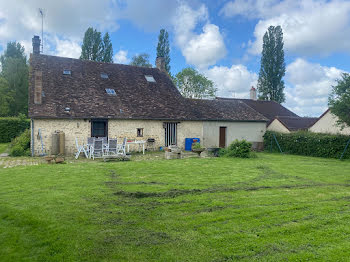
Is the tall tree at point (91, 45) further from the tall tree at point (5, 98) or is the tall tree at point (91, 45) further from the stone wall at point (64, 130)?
the stone wall at point (64, 130)

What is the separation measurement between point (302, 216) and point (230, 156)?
34.0 feet

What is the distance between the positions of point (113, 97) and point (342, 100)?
13.4 metres

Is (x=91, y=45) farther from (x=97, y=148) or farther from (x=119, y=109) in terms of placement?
(x=97, y=148)

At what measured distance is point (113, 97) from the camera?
1806cm

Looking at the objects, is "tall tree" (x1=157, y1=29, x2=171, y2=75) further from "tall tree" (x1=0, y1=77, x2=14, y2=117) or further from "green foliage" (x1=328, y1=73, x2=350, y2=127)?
"green foliage" (x1=328, y1=73, x2=350, y2=127)

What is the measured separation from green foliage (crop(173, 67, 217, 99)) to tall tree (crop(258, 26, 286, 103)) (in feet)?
36.0

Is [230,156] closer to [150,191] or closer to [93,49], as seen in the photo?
[150,191]

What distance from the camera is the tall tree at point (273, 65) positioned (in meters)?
36.1

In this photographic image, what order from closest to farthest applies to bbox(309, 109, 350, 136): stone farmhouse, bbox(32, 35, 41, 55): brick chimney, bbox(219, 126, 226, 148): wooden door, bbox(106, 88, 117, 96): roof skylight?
1. bbox(106, 88, 117, 96): roof skylight
2. bbox(32, 35, 41, 55): brick chimney
3. bbox(219, 126, 226, 148): wooden door
4. bbox(309, 109, 350, 136): stone farmhouse

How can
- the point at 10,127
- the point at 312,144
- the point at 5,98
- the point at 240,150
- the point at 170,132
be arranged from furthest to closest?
the point at 5,98 < the point at 10,127 < the point at 170,132 < the point at 312,144 < the point at 240,150

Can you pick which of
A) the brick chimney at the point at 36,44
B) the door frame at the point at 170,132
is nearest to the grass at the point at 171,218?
the door frame at the point at 170,132

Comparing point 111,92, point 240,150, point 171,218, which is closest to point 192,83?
point 111,92

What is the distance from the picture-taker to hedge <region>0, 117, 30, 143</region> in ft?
77.8

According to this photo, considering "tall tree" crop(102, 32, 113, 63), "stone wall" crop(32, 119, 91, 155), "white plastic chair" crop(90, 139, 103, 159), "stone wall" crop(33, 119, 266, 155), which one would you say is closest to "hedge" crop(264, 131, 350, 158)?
"stone wall" crop(33, 119, 266, 155)
